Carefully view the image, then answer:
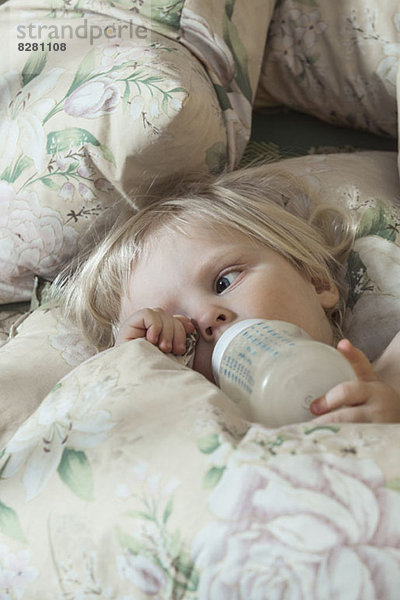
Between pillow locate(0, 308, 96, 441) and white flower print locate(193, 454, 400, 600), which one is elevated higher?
white flower print locate(193, 454, 400, 600)

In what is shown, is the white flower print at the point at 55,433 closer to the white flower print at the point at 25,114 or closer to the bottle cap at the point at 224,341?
the bottle cap at the point at 224,341

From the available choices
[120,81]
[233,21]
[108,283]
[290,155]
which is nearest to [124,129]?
[120,81]

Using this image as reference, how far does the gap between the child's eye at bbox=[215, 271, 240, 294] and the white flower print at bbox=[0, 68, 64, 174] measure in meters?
0.35

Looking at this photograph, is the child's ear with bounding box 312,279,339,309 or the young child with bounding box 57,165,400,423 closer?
the young child with bounding box 57,165,400,423

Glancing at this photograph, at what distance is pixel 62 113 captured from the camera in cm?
112

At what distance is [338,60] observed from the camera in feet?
4.54

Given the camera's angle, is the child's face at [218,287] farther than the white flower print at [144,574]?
Yes

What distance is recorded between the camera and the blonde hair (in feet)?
3.45

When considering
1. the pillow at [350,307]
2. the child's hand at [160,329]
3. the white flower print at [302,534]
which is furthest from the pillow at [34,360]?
the white flower print at [302,534]

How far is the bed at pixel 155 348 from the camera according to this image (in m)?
0.57

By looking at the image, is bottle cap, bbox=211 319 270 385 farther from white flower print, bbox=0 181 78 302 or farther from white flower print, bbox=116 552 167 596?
white flower print, bbox=0 181 78 302

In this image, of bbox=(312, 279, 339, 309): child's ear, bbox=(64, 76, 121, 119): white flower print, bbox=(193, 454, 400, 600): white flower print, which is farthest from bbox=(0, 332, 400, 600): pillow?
bbox=(64, 76, 121, 119): white flower print

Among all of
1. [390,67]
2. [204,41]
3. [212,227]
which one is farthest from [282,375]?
[390,67]

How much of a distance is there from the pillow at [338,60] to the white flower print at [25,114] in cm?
47
